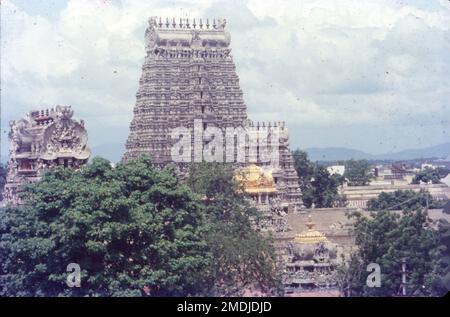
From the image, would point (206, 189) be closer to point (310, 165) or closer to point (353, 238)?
point (353, 238)

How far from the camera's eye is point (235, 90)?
55875mm

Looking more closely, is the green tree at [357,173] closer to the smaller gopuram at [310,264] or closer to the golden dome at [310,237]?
the golden dome at [310,237]

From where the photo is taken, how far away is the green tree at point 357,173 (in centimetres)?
7975

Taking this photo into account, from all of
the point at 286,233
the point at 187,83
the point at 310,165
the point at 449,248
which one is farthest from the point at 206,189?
the point at 310,165

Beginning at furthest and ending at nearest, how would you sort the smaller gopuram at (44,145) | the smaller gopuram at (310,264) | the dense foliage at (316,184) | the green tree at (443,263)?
the dense foliage at (316,184), the smaller gopuram at (44,145), the smaller gopuram at (310,264), the green tree at (443,263)

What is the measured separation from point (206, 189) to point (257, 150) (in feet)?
44.9

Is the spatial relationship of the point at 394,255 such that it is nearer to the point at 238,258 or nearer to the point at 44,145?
the point at 238,258

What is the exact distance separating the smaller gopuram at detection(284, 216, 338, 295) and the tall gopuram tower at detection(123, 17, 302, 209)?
1621 centimetres

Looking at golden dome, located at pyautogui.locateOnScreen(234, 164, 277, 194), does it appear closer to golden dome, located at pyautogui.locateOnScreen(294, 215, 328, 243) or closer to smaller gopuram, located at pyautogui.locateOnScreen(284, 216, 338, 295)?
golden dome, located at pyautogui.locateOnScreen(294, 215, 328, 243)

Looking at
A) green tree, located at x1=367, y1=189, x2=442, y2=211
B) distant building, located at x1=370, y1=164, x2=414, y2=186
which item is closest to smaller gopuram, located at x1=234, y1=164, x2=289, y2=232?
green tree, located at x1=367, y1=189, x2=442, y2=211

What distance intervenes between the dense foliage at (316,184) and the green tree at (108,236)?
32182mm

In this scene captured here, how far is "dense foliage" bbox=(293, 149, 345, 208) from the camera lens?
64938 mm

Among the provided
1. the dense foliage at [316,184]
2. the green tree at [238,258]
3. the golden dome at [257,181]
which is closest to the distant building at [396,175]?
the dense foliage at [316,184]

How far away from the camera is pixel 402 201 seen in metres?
51.7
